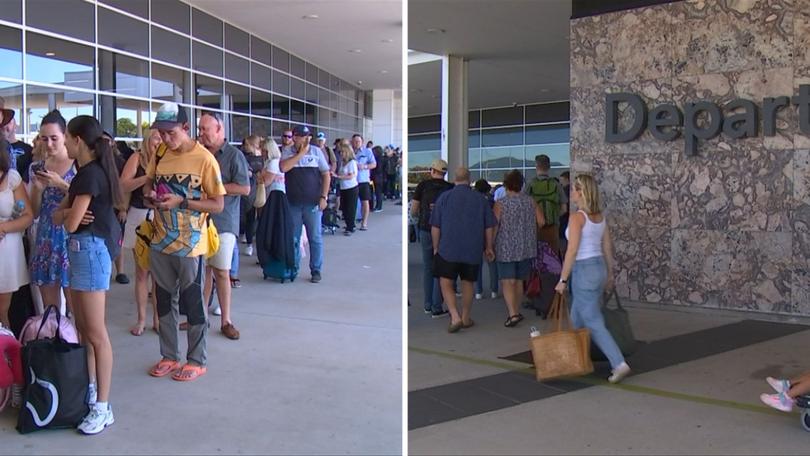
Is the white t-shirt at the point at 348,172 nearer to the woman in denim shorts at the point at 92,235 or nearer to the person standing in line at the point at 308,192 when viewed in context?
the person standing in line at the point at 308,192

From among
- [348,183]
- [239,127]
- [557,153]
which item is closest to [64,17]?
[348,183]

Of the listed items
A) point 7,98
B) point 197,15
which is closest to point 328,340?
point 7,98

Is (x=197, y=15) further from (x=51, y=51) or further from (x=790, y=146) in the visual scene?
(x=790, y=146)

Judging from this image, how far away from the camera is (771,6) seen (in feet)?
26.9

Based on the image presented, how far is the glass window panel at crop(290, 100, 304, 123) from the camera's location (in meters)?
21.4

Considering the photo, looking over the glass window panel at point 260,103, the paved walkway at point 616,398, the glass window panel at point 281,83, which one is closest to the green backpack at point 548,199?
the paved walkway at point 616,398

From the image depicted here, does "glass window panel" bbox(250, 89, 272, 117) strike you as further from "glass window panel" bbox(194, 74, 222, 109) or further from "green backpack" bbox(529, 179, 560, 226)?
Answer: "green backpack" bbox(529, 179, 560, 226)

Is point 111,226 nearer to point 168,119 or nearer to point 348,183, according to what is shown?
point 168,119

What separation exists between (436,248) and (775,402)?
3792 mm

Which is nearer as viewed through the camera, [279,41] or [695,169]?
[695,169]

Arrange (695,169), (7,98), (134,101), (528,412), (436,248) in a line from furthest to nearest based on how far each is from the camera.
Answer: (134,101)
(7,98)
(695,169)
(436,248)
(528,412)

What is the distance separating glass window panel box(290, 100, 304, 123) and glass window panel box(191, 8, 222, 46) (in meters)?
4.98

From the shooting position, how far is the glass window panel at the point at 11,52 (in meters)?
10.2

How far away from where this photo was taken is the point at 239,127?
17.9 meters
